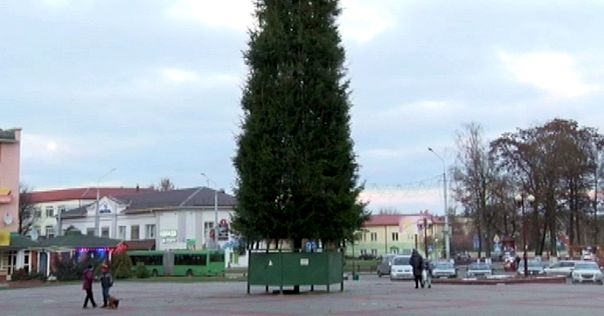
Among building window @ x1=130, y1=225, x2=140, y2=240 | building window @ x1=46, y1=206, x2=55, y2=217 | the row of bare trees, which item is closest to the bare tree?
the row of bare trees

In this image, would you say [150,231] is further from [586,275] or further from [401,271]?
[586,275]

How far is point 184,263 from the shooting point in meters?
76.8

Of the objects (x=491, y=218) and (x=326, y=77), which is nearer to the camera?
(x=326, y=77)

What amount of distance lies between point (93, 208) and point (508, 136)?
5666cm

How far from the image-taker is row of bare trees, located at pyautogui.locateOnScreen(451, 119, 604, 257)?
7994cm

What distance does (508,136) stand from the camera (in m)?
85.3

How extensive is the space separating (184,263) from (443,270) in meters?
28.5

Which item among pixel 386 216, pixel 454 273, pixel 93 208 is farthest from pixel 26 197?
pixel 454 273

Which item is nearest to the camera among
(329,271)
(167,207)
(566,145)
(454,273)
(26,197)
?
(329,271)

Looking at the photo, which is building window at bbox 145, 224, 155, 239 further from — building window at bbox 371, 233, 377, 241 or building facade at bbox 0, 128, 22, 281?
building window at bbox 371, 233, 377, 241

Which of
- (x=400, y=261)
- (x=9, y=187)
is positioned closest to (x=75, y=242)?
(x=9, y=187)

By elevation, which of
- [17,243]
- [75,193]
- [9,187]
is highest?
[75,193]

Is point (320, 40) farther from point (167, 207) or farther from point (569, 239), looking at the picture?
point (167, 207)

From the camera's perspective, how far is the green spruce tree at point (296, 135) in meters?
33.3
